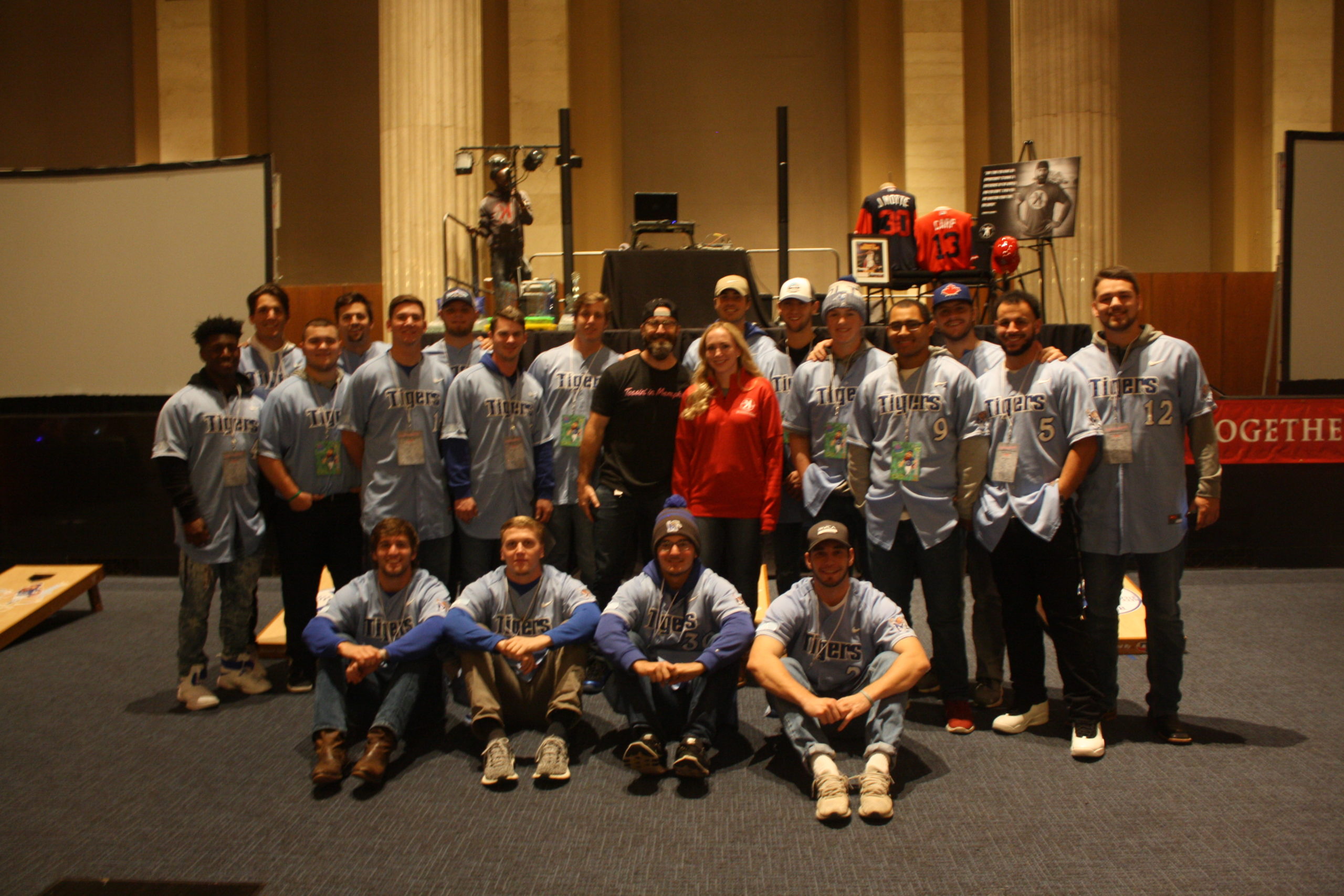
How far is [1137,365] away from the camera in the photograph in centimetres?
362

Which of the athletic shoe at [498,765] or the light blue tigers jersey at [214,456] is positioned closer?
the athletic shoe at [498,765]

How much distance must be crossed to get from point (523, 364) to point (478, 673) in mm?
3077

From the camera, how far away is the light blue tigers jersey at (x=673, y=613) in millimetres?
3654

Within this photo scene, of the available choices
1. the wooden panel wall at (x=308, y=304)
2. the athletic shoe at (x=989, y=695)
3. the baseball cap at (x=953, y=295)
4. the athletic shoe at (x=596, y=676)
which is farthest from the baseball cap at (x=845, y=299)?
the wooden panel wall at (x=308, y=304)

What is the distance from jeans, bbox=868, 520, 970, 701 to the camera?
12.4ft

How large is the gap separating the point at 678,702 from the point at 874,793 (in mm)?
859

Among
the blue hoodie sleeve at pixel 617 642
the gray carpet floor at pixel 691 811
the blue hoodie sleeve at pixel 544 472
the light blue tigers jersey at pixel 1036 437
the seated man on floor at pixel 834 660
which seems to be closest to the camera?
the gray carpet floor at pixel 691 811

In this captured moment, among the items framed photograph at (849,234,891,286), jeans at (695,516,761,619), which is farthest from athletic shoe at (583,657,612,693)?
framed photograph at (849,234,891,286)

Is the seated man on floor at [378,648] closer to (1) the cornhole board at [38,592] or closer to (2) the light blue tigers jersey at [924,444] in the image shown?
(2) the light blue tigers jersey at [924,444]

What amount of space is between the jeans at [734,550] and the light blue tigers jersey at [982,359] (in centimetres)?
139

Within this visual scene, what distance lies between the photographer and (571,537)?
15.2 ft

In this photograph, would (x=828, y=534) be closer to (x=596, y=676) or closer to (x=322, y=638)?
(x=596, y=676)

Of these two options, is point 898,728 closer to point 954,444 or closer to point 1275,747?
point 954,444

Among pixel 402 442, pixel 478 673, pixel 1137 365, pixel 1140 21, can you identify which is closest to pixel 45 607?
pixel 402 442
